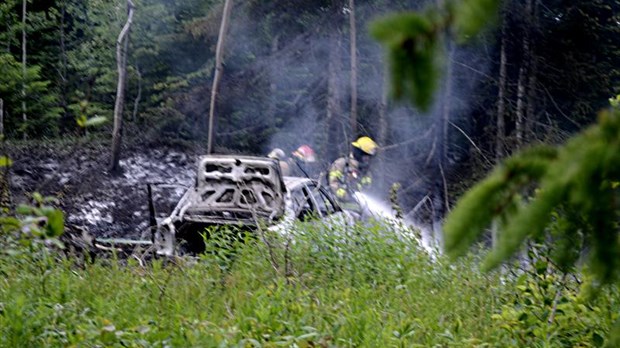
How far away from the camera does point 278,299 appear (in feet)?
20.2

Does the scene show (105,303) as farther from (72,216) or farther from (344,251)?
(72,216)

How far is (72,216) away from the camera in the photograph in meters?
20.6

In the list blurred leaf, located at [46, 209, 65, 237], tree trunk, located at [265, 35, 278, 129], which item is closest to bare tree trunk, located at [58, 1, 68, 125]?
tree trunk, located at [265, 35, 278, 129]

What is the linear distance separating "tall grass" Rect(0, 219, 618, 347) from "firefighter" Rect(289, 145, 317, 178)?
241 inches

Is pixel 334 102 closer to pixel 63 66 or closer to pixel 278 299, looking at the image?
pixel 63 66

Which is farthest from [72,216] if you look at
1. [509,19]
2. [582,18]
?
[582,18]

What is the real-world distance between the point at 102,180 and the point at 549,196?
22647mm

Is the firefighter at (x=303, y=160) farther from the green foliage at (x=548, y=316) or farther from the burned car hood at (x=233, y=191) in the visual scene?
the green foliage at (x=548, y=316)

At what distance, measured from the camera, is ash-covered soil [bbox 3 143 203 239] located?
20.7 m

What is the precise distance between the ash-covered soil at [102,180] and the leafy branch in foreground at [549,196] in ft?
54.4

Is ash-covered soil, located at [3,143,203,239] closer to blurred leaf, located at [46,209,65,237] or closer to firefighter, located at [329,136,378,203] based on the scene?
firefighter, located at [329,136,378,203]

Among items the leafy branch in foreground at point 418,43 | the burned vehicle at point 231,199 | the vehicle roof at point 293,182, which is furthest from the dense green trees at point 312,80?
the leafy branch in foreground at point 418,43

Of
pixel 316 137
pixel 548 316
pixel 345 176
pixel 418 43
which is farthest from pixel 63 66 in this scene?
pixel 418 43

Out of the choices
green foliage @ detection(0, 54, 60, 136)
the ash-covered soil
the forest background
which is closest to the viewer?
the forest background
